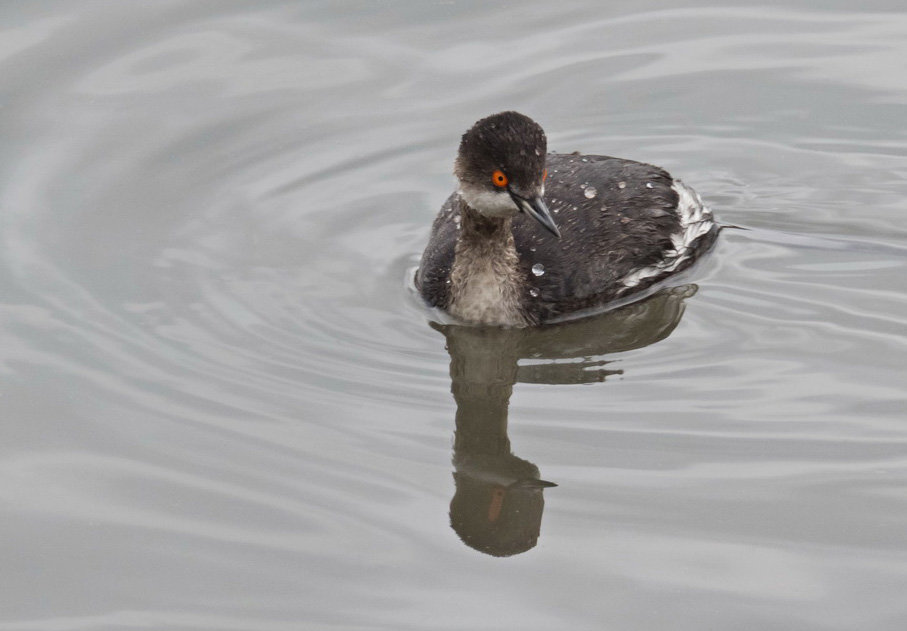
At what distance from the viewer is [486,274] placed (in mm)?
8992

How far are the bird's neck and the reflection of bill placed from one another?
0.10 meters

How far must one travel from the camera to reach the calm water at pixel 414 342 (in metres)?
6.72

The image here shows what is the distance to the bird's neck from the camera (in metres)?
9.02

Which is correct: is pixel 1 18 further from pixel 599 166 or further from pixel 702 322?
pixel 702 322

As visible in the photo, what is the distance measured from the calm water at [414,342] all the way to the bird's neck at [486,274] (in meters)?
0.15

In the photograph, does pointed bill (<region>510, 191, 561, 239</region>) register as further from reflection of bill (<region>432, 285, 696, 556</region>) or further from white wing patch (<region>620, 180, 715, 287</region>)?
white wing patch (<region>620, 180, 715, 287</region>)

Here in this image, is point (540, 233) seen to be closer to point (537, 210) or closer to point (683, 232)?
point (537, 210)

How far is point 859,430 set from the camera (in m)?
7.71

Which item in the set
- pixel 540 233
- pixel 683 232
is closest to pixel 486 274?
pixel 540 233

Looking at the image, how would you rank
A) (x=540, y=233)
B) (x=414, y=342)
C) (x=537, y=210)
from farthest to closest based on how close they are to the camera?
(x=540, y=233)
(x=414, y=342)
(x=537, y=210)

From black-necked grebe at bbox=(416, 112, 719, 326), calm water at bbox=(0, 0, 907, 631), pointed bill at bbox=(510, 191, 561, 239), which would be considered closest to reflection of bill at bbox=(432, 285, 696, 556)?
calm water at bbox=(0, 0, 907, 631)

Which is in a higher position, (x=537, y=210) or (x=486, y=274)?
(x=537, y=210)

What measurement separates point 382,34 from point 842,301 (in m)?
5.00

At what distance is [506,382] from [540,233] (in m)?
1.17
